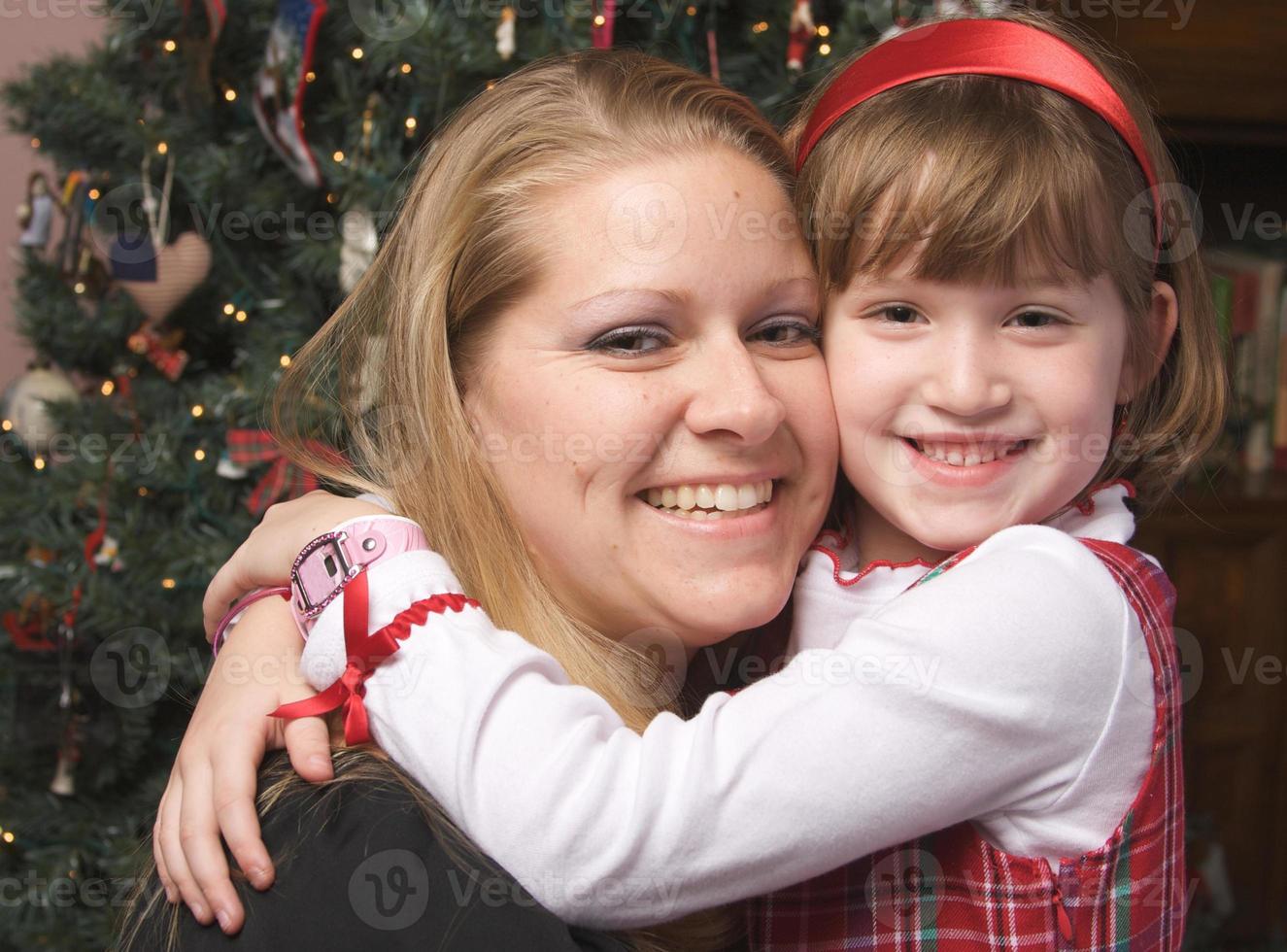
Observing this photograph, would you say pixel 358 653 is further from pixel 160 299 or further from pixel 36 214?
pixel 36 214

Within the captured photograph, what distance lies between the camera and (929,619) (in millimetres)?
957

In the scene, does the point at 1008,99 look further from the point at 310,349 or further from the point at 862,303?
the point at 310,349

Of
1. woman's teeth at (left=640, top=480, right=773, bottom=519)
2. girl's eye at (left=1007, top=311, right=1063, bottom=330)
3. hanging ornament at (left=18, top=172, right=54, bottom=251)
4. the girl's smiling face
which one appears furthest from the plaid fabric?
hanging ornament at (left=18, top=172, right=54, bottom=251)

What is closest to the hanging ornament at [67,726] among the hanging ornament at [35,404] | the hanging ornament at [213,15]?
the hanging ornament at [35,404]

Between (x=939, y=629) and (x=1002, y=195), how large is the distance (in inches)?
17.8

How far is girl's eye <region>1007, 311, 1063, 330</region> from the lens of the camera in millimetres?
1155

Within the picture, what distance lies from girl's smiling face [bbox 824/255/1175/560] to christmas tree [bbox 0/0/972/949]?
41.4 inches

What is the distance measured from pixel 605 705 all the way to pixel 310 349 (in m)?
0.65

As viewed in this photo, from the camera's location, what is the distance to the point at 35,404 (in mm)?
2268

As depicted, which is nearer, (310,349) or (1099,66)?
(1099,66)

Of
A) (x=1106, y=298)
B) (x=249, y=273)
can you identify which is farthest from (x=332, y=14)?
(x=1106, y=298)

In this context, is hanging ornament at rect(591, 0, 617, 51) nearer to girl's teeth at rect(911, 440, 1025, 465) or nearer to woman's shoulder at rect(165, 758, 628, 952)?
girl's teeth at rect(911, 440, 1025, 465)

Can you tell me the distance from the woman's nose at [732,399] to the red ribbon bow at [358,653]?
0.95ft

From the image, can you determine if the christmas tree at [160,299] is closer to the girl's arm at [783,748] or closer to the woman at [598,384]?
the woman at [598,384]
